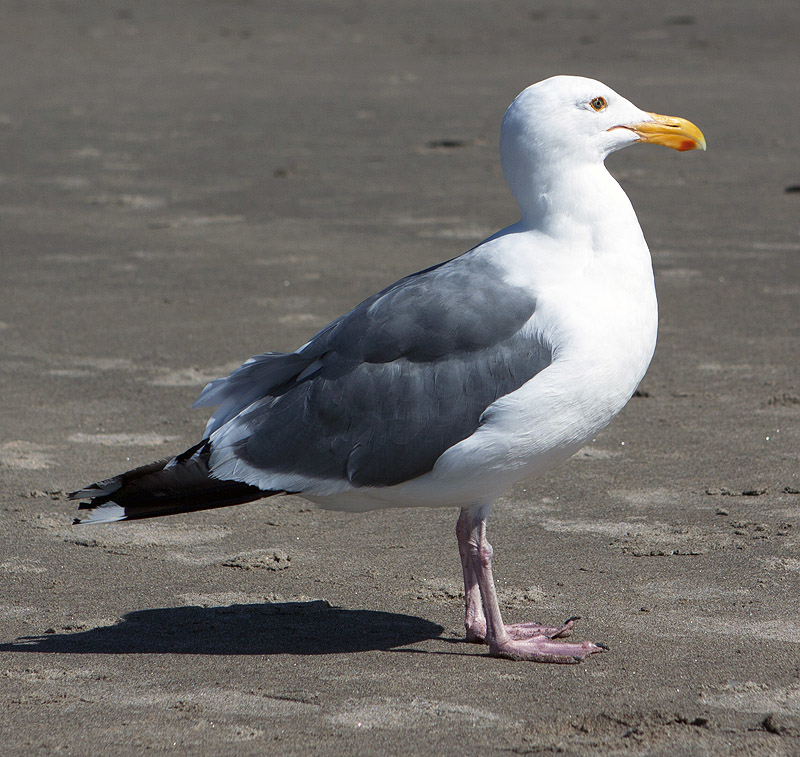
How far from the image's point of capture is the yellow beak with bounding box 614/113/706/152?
181 inches

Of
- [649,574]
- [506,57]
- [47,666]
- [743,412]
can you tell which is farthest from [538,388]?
[506,57]

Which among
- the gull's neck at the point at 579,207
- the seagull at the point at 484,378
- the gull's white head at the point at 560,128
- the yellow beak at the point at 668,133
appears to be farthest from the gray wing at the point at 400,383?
the yellow beak at the point at 668,133

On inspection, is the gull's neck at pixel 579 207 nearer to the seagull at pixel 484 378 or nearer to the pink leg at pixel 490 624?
the seagull at pixel 484 378

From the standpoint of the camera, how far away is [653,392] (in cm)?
707

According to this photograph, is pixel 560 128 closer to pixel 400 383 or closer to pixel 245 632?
pixel 400 383

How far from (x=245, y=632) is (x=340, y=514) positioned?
117 centimetres

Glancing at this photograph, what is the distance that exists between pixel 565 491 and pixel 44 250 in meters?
5.82

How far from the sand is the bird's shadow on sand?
0.01 meters

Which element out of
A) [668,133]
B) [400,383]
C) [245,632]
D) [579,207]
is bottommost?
[245,632]

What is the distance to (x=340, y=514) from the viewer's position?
5.63 metres

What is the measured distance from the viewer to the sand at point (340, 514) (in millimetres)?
3918

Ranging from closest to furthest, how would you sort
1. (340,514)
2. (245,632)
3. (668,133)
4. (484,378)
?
(484,378)
(245,632)
(668,133)
(340,514)

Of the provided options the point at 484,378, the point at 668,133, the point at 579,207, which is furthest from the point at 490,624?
the point at 668,133

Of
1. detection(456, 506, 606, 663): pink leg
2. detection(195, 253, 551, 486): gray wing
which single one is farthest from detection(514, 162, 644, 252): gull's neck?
detection(456, 506, 606, 663): pink leg
